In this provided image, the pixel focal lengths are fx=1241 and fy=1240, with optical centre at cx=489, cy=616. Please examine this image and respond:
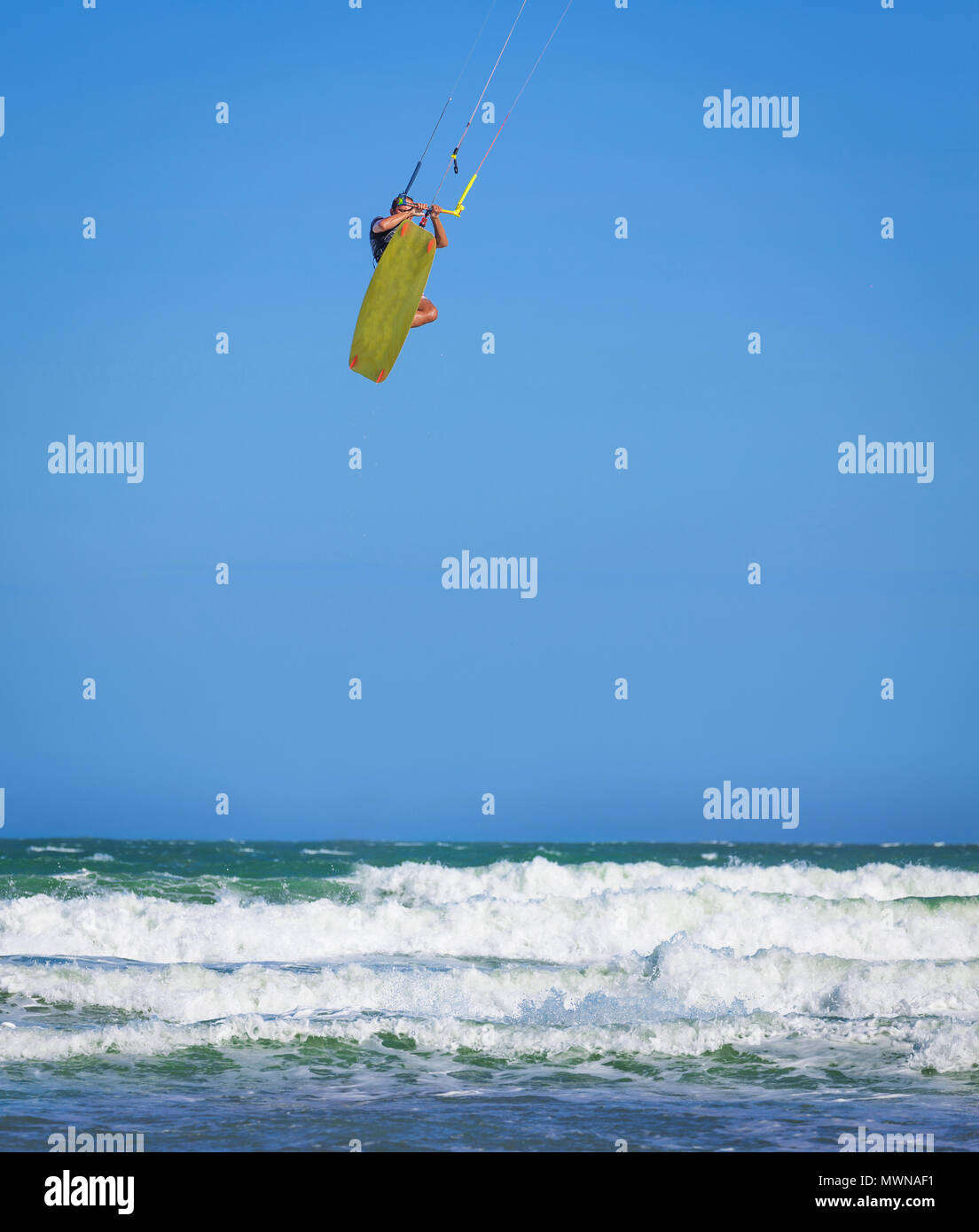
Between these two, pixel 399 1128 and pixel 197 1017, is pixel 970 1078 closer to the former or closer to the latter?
pixel 399 1128

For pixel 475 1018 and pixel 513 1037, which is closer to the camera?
pixel 513 1037

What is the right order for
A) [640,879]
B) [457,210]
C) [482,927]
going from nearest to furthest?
[457,210]
[482,927]
[640,879]

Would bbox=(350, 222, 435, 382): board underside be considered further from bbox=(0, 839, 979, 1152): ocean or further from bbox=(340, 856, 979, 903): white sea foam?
bbox=(340, 856, 979, 903): white sea foam

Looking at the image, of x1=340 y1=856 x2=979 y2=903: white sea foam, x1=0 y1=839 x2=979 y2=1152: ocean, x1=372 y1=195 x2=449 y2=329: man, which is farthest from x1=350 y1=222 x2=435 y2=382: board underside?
x1=340 y1=856 x2=979 y2=903: white sea foam

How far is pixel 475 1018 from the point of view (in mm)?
9852

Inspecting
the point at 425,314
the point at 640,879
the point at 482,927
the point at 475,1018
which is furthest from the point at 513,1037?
the point at 640,879

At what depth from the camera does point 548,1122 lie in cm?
716

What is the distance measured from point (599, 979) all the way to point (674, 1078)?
288 cm

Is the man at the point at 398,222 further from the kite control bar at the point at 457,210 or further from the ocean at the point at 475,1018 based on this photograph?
the ocean at the point at 475,1018

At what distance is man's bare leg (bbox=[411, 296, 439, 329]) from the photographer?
9.08 meters

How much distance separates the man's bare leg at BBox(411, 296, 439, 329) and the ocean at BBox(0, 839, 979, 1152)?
5.24 m

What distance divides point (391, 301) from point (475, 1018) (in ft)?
18.3

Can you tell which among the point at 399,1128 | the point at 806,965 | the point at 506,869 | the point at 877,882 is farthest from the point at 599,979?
the point at 877,882

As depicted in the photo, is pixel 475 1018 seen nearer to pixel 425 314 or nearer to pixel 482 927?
pixel 425 314
